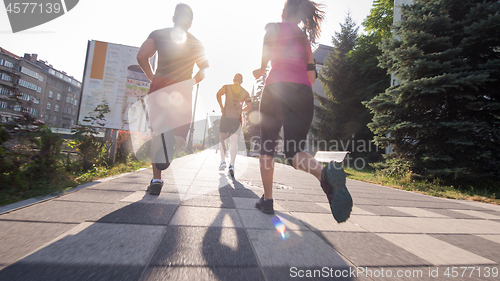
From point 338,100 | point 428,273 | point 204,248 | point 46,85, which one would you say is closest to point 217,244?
point 204,248

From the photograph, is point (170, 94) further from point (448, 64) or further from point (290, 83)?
point (448, 64)

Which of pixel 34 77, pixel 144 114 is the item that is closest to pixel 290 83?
pixel 144 114

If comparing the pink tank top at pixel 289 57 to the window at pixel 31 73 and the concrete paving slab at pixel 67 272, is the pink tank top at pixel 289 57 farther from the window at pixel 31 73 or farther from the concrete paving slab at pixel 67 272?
the window at pixel 31 73

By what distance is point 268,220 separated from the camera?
204 cm

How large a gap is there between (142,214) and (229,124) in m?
3.36

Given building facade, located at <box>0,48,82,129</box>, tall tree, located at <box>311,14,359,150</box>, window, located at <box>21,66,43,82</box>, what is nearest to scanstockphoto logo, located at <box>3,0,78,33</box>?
tall tree, located at <box>311,14,359,150</box>

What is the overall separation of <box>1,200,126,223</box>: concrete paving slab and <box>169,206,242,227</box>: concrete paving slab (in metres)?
0.57

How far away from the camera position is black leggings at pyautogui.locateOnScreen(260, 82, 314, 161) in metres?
2.18

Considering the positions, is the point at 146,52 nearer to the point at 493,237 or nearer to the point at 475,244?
the point at 475,244

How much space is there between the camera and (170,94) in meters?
→ 2.68

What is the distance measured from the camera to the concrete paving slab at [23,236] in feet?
3.65

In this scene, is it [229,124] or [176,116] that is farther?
[229,124]

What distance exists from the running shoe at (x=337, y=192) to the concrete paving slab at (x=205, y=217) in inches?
29.6

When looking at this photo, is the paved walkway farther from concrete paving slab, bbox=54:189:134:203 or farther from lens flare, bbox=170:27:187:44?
lens flare, bbox=170:27:187:44
